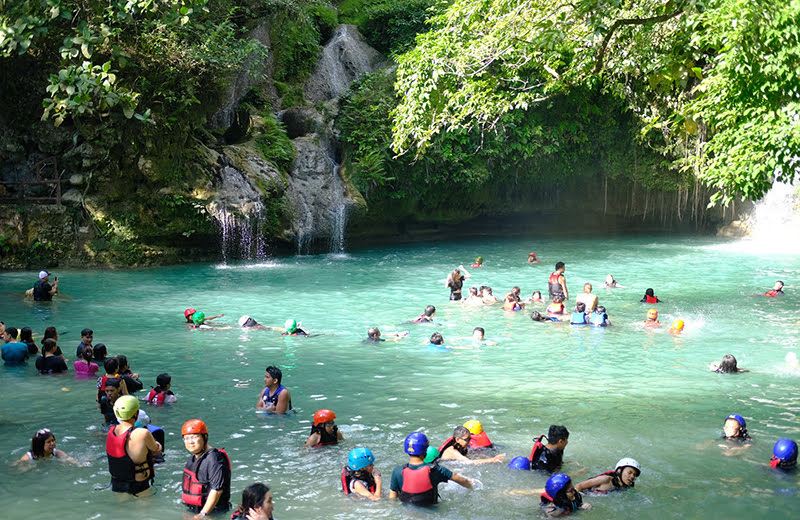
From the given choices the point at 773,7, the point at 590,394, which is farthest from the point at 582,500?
the point at 773,7

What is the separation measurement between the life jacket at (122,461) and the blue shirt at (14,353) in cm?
689

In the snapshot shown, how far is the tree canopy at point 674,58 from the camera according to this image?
Result: 1239 cm

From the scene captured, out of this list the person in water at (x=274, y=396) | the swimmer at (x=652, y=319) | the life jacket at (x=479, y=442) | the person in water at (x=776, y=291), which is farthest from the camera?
the person in water at (x=776, y=291)

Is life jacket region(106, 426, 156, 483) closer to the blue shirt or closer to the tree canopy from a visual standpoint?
the blue shirt

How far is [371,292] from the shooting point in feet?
70.5

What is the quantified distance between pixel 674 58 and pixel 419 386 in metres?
9.41

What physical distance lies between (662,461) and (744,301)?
463 inches

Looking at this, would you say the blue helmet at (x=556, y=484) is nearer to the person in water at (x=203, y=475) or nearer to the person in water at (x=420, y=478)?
the person in water at (x=420, y=478)

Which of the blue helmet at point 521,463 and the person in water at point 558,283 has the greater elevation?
the person in water at point 558,283

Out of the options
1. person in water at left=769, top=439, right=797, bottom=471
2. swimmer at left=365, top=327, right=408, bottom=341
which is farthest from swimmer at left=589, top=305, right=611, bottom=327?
person in water at left=769, top=439, right=797, bottom=471

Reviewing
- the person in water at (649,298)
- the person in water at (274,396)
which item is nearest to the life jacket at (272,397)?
the person in water at (274,396)

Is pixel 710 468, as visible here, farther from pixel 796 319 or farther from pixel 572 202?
pixel 572 202

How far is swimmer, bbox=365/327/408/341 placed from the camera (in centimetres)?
1576

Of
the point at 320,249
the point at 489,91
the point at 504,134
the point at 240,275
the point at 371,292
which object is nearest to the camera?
the point at 489,91
